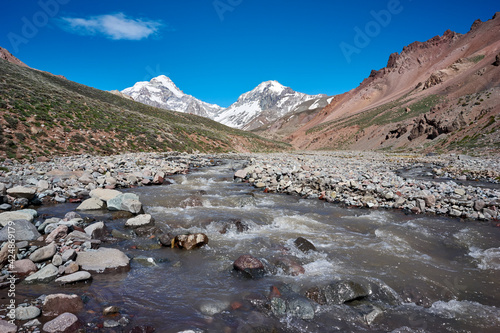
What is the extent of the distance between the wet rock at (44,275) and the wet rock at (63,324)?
5.00 feet

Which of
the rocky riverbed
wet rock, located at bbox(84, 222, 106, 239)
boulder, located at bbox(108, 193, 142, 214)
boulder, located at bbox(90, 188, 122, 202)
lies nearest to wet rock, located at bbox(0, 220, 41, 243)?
wet rock, located at bbox(84, 222, 106, 239)

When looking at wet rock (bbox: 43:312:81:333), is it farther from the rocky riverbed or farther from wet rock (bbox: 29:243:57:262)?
the rocky riverbed

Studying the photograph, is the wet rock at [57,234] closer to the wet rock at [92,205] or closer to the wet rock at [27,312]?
the wet rock at [27,312]

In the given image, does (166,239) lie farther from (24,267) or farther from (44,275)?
(24,267)

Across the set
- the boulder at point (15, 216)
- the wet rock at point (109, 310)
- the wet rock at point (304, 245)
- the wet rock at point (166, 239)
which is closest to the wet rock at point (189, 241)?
the wet rock at point (166, 239)

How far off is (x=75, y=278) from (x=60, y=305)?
92cm

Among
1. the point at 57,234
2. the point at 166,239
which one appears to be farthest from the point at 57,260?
the point at 166,239

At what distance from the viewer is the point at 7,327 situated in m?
3.38

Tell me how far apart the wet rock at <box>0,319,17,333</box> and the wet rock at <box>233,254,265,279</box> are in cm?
386

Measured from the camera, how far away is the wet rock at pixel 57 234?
6349 mm

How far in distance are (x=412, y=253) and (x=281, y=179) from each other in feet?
31.2

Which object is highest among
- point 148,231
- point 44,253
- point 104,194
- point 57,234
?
point 104,194

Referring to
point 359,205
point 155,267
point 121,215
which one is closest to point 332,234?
point 359,205

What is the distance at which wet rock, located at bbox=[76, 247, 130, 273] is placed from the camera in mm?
5473
